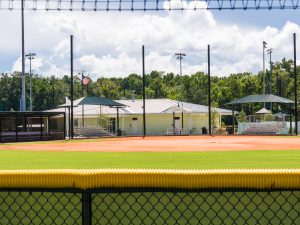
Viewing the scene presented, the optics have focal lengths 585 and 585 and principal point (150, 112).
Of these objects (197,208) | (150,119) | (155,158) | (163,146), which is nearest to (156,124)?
(150,119)

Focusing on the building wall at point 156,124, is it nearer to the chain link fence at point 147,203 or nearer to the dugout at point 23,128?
the dugout at point 23,128

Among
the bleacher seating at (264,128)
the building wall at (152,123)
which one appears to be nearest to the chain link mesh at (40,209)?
the bleacher seating at (264,128)

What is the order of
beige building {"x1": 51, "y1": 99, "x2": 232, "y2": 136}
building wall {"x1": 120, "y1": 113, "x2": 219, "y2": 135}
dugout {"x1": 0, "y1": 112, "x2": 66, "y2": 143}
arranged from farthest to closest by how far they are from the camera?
1. building wall {"x1": 120, "y1": 113, "x2": 219, "y2": 135}
2. beige building {"x1": 51, "y1": 99, "x2": 232, "y2": 136}
3. dugout {"x1": 0, "y1": 112, "x2": 66, "y2": 143}

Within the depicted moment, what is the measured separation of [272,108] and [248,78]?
11.1m

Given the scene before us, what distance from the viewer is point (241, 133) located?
69.6 m

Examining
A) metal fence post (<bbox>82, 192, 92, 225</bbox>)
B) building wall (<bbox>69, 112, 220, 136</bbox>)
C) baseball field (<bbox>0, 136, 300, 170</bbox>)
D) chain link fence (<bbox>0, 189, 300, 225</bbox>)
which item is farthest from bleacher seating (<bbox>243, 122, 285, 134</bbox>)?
metal fence post (<bbox>82, 192, 92, 225</bbox>)

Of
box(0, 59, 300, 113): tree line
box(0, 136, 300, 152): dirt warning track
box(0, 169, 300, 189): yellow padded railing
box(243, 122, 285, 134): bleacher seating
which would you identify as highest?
box(0, 59, 300, 113): tree line

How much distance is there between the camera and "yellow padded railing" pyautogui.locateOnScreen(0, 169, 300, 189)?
139 inches

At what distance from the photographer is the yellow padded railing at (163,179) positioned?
3541 mm

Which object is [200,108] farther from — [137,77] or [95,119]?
[137,77]

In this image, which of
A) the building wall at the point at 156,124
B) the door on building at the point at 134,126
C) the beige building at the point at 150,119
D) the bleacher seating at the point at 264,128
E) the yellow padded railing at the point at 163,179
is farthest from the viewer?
the building wall at the point at 156,124

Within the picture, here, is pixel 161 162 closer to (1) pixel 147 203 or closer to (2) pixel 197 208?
(2) pixel 197 208

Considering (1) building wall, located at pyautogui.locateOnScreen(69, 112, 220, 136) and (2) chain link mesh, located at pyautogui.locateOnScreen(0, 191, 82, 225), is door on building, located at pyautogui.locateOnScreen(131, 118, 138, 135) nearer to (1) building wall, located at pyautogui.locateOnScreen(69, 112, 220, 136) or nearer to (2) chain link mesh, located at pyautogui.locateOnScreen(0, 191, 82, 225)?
(1) building wall, located at pyautogui.locateOnScreen(69, 112, 220, 136)

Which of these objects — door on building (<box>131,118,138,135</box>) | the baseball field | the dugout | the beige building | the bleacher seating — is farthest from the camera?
door on building (<box>131,118,138,135</box>)
